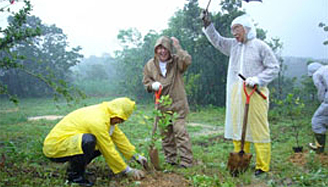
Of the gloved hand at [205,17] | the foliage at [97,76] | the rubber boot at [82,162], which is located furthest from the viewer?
the foliage at [97,76]

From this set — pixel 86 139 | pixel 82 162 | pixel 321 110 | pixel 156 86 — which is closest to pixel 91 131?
pixel 86 139

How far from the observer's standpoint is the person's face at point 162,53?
11.7ft

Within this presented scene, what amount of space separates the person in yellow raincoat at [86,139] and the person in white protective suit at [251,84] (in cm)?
122

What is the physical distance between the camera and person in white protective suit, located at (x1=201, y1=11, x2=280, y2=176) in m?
3.33

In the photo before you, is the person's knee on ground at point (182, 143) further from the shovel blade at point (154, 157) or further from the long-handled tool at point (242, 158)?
the long-handled tool at point (242, 158)

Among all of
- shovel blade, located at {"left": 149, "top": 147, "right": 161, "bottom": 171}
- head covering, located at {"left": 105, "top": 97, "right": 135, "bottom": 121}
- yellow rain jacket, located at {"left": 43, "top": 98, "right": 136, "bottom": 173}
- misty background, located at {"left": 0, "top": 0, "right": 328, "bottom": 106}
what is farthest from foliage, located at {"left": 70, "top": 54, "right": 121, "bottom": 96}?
head covering, located at {"left": 105, "top": 97, "right": 135, "bottom": 121}

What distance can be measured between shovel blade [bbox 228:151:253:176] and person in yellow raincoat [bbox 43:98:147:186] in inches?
38.1

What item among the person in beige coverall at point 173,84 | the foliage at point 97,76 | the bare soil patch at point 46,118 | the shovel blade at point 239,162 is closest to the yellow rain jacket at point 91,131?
the person in beige coverall at point 173,84

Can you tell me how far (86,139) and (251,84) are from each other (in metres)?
1.69

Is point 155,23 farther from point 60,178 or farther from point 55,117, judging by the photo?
point 60,178

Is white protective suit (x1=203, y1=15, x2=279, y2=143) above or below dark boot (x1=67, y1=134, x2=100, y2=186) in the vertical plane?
above

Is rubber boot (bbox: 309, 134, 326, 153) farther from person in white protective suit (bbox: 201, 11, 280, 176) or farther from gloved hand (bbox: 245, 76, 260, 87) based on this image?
gloved hand (bbox: 245, 76, 260, 87)

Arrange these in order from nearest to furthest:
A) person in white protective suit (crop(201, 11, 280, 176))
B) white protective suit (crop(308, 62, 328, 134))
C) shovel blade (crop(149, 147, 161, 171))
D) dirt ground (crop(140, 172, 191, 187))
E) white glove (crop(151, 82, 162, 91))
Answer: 1. dirt ground (crop(140, 172, 191, 187))
2. shovel blade (crop(149, 147, 161, 171))
3. person in white protective suit (crop(201, 11, 280, 176))
4. white glove (crop(151, 82, 162, 91))
5. white protective suit (crop(308, 62, 328, 134))

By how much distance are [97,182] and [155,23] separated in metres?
9.27
